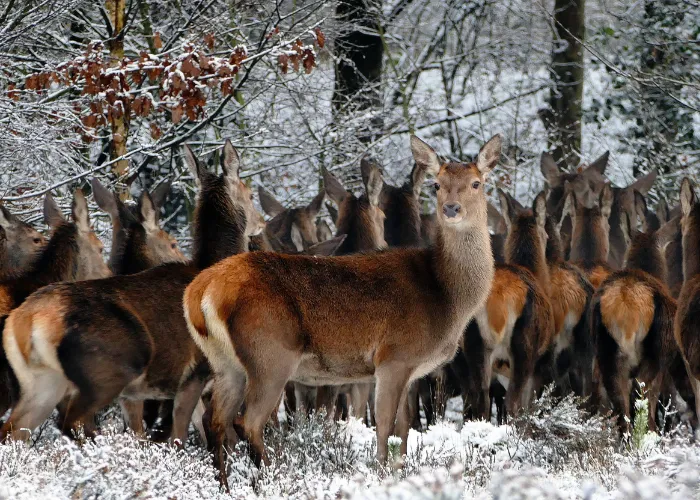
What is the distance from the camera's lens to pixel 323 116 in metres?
15.1

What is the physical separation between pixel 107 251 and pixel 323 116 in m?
4.04

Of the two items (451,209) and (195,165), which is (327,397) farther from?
(451,209)

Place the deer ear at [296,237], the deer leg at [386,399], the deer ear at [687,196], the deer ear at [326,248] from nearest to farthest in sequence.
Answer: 1. the deer leg at [386,399]
2. the deer ear at [687,196]
3. the deer ear at [326,248]
4. the deer ear at [296,237]

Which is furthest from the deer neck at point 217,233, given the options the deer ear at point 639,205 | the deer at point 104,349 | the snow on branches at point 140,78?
the deer ear at point 639,205

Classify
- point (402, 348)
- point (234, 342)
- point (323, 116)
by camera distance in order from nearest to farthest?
point (234, 342) → point (402, 348) → point (323, 116)

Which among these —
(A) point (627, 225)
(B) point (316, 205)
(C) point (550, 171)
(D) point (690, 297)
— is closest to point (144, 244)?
(B) point (316, 205)

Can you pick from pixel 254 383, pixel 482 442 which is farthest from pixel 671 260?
pixel 254 383

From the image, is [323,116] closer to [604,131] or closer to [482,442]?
[604,131]

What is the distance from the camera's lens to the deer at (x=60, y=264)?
8.08 metres

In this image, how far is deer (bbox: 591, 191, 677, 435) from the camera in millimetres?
8781

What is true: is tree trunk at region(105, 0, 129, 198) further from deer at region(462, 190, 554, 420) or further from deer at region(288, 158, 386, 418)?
deer at region(462, 190, 554, 420)

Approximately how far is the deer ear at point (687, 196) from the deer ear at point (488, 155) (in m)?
1.71

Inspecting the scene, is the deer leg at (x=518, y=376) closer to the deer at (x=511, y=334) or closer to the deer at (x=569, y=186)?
the deer at (x=511, y=334)

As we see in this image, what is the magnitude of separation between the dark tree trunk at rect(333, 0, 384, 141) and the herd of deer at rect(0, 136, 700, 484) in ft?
15.3
